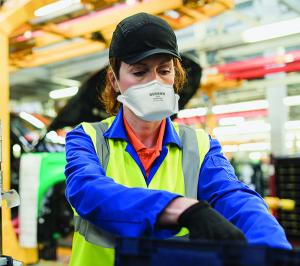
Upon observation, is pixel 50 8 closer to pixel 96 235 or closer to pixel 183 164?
pixel 183 164

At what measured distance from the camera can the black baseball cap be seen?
4.03 ft

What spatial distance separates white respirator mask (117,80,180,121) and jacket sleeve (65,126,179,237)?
0.92ft

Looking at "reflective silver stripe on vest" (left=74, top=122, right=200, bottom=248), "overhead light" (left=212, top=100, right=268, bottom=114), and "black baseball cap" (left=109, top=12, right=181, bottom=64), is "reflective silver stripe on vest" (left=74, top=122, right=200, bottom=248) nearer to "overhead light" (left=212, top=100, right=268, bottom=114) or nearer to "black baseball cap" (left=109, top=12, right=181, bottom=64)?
"black baseball cap" (left=109, top=12, right=181, bottom=64)

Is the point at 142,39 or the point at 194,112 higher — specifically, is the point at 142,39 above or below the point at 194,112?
above

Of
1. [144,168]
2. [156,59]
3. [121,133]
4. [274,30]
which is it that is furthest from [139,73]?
[274,30]

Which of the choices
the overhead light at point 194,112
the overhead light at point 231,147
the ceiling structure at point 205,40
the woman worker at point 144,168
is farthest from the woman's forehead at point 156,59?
the overhead light at point 194,112

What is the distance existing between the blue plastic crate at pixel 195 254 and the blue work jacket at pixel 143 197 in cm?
12

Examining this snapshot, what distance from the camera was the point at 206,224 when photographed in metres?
0.89

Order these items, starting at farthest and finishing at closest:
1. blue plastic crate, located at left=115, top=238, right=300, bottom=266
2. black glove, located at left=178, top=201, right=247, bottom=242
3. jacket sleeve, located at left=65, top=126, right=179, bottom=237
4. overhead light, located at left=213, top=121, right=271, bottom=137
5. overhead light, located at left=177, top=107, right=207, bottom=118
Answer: overhead light, located at left=213, top=121, right=271, bottom=137 → overhead light, located at left=177, top=107, right=207, bottom=118 → jacket sleeve, located at left=65, top=126, right=179, bottom=237 → black glove, located at left=178, top=201, right=247, bottom=242 → blue plastic crate, located at left=115, top=238, right=300, bottom=266

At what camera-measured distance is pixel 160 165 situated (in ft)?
4.47

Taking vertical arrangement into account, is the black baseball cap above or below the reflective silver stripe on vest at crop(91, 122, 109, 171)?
above

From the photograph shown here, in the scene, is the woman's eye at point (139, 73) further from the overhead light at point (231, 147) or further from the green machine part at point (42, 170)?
the overhead light at point (231, 147)

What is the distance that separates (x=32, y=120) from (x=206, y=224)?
17.2 feet

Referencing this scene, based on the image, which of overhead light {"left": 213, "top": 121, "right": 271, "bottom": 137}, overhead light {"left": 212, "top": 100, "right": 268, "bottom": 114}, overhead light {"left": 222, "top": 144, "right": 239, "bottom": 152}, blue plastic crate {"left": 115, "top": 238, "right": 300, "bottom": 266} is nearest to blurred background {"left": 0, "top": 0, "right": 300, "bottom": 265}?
overhead light {"left": 222, "top": 144, "right": 239, "bottom": 152}
